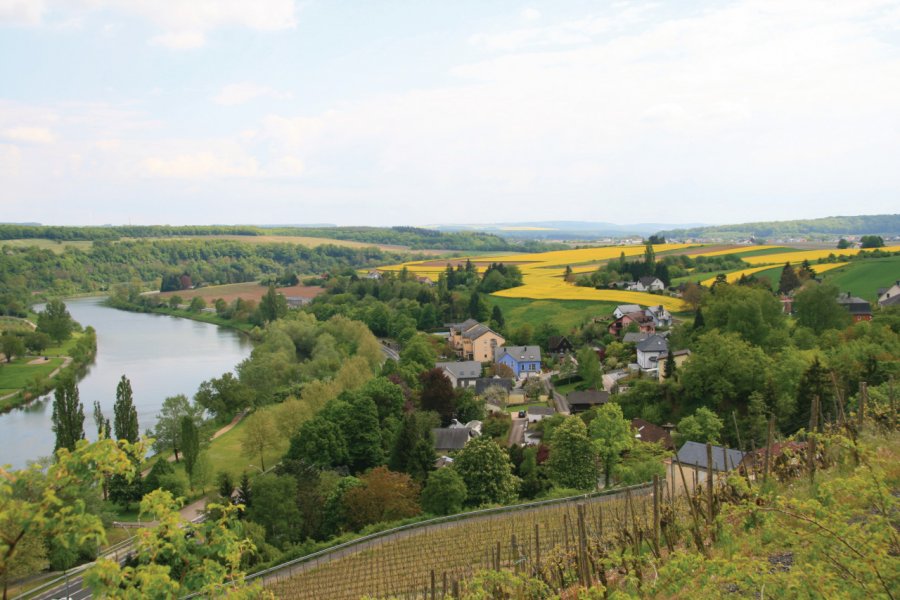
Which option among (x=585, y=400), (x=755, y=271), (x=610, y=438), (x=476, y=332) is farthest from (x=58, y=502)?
(x=755, y=271)

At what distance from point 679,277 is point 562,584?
49.0 metres

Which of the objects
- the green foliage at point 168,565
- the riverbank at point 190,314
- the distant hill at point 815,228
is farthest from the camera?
the distant hill at point 815,228

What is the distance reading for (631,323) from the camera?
35.2 meters

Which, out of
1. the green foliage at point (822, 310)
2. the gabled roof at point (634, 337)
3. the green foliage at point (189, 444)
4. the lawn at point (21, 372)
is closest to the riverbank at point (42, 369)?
the lawn at point (21, 372)

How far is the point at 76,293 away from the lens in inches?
3231

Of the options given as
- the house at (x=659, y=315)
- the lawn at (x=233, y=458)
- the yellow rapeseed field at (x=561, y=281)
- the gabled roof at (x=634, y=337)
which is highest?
the yellow rapeseed field at (x=561, y=281)

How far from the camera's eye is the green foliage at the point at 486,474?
16.1 meters

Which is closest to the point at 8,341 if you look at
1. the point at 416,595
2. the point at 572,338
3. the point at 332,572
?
the point at 572,338

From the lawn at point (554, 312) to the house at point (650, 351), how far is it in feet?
28.8

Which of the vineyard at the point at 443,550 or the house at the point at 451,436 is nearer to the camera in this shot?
the vineyard at the point at 443,550

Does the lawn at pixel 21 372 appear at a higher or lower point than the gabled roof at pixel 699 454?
lower

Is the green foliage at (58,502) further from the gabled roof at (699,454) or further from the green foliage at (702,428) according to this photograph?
the green foliage at (702,428)

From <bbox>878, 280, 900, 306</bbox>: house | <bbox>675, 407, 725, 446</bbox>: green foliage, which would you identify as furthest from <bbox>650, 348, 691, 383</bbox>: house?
<bbox>878, 280, 900, 306</bbox>: house

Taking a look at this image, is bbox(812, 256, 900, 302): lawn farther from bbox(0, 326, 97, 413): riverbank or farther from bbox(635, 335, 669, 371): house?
bbox(0, 326, 97, 413): riverbank
